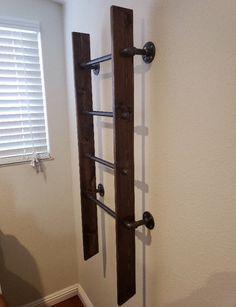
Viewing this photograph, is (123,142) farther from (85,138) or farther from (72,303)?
(72,303)

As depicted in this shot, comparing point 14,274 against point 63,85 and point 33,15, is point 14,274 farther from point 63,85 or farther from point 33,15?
point 33,15

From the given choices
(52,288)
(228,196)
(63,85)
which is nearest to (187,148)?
(228,196)

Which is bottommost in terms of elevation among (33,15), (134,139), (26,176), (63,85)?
(26,176)

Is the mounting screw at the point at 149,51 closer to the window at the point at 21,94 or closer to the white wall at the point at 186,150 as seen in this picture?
the white wall at the point at 186,150

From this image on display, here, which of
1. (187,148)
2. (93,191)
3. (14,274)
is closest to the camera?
(187,148)

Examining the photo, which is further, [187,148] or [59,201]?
[59,201]

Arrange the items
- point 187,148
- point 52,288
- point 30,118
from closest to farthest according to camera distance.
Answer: point 187,148 < point 30,118 < point 52,288

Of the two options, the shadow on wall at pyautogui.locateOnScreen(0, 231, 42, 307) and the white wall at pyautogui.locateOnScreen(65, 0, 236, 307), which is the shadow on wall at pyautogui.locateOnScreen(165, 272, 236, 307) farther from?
the shadow on wall at pyautogui.locateOnScreen(0, 231, 42, 307)

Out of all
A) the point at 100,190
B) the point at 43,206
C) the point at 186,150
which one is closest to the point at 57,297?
the point at 43,206

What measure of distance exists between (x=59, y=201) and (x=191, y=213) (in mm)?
1181

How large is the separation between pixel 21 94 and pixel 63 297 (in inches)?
61.1

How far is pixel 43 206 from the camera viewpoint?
1.67 metres

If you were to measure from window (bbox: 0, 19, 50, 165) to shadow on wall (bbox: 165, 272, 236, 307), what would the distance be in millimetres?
1209

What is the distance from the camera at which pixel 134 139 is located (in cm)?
99
